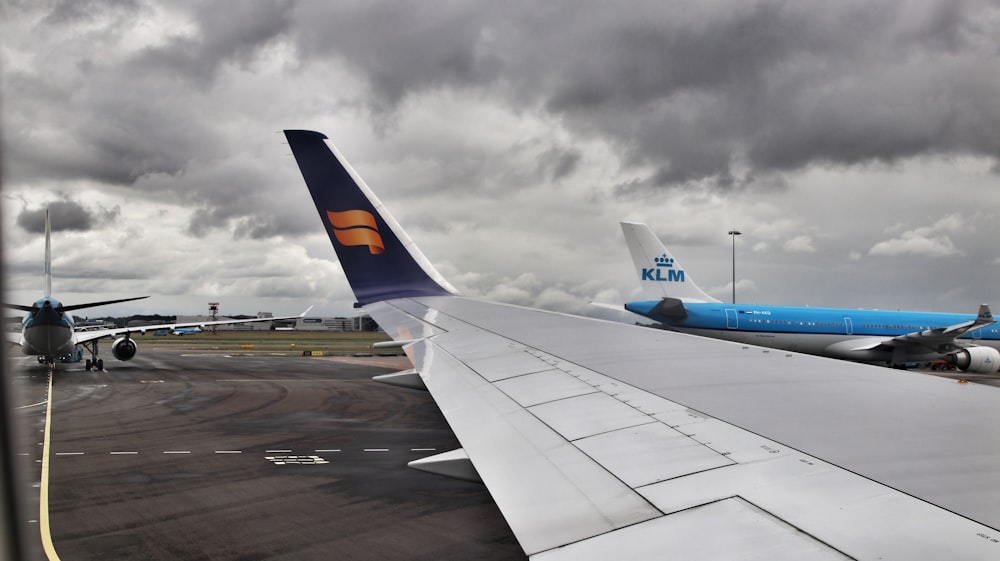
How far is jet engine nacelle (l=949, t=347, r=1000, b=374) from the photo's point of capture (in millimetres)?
25188

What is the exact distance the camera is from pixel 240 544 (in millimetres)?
6676

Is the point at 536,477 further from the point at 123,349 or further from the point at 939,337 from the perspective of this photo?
the point at 123,349

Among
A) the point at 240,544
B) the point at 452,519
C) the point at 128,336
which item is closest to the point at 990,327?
the point at 452,519

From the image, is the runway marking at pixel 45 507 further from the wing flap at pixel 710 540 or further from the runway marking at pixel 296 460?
the wing flap at pixel 710 540

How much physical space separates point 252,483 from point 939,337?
→ 87.4ft

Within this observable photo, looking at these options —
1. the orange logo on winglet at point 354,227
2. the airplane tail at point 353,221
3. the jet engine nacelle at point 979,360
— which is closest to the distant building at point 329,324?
the jet engine nacelle at point 979,360

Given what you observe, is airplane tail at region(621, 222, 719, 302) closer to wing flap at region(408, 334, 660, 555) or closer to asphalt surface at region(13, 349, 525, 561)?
asphalt surface at region(13, 349, 525, 561)

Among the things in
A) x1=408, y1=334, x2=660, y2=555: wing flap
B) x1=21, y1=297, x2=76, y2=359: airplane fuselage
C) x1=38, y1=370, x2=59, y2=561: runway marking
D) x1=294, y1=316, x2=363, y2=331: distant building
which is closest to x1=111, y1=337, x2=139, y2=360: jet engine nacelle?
x1=21, y1=297, x2=76, y2=359: airplane fuselage

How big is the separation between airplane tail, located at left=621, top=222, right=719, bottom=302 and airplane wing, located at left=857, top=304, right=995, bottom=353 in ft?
24.8

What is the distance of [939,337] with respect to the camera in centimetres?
2630

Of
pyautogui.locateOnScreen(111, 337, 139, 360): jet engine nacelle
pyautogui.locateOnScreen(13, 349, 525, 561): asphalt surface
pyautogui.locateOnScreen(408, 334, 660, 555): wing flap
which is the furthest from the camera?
pyautogui.locateOnScreen(111, 337, 139, 360): jet engine nacelle

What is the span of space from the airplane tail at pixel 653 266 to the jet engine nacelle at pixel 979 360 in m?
9.85

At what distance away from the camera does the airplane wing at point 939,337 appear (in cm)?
2562

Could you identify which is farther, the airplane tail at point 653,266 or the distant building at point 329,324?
the distant building at point 329,324
